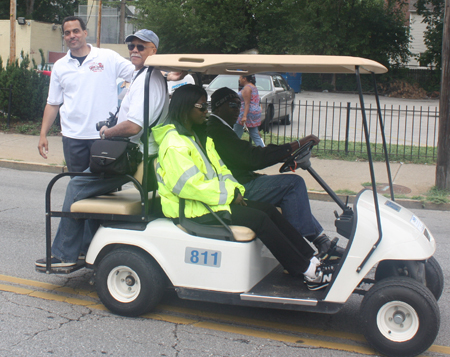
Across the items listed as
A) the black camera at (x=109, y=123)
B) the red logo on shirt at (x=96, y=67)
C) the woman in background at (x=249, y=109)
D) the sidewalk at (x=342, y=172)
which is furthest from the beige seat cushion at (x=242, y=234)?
the woman in background at (x=249, y=109)

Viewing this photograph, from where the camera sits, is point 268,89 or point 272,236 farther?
point 268,89

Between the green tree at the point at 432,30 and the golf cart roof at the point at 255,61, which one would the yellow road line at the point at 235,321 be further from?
the green tree at the point at 432,30

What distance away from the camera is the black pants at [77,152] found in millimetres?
4648

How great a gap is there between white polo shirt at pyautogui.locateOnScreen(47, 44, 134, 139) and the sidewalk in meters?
4.60

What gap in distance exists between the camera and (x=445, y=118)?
8.30 meters

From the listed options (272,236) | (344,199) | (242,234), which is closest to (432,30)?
(344,199)

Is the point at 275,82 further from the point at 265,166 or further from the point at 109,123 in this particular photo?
the point at 265,166

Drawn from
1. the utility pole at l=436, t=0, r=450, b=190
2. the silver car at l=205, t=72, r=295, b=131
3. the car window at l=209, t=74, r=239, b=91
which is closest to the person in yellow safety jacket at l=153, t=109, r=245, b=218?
the utility pole at l=436, t=0, r=450, b=190

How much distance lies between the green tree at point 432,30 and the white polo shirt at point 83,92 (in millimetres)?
31152

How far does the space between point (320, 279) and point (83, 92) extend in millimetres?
2689

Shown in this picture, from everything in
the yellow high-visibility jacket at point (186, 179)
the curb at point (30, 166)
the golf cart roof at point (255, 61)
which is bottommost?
the curb at point (30, 166)

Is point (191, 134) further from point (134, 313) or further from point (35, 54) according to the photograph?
point (35, 54)

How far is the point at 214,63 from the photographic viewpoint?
11.2 feet

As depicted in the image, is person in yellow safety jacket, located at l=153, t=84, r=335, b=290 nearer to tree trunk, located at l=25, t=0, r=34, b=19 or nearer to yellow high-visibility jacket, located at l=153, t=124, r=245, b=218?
yellow high-visibility jacket, located at l=153, t=124, r=245, b=218
